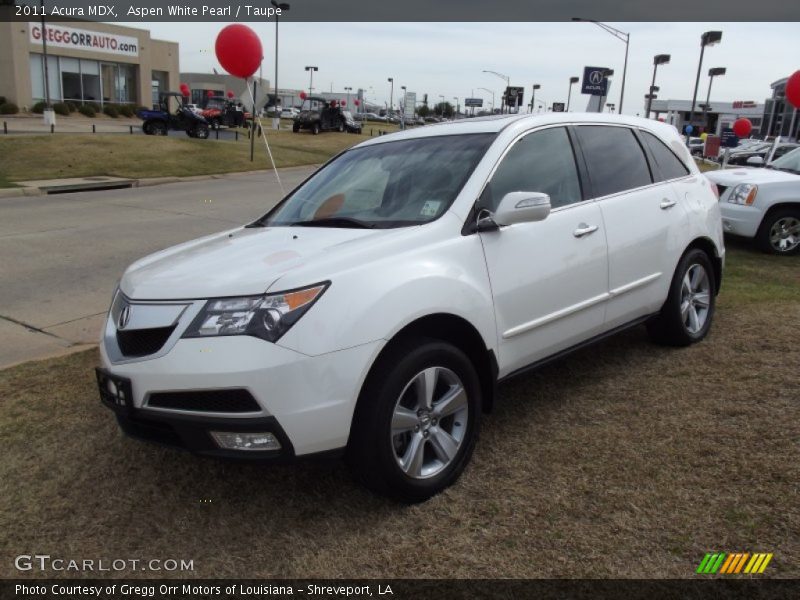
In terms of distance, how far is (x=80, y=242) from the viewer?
952 cm

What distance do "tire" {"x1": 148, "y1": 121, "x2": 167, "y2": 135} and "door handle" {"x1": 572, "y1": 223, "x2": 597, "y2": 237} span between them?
95.6 ft

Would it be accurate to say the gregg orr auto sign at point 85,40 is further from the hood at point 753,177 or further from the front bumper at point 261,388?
Result: the front bumper at point 261,388

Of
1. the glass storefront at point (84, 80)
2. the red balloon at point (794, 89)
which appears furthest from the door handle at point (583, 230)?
the glass storefront at point (84, 80)

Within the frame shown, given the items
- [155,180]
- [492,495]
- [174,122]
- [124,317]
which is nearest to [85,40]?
[174,122]

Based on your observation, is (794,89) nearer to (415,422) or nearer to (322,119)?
(415,422)

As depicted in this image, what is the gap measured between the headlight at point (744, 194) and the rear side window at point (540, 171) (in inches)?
247

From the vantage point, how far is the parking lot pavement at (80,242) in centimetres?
574

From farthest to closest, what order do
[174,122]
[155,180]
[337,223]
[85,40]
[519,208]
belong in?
[85,40] → [174,122] → [155,180] → [337,223] → [519,208]

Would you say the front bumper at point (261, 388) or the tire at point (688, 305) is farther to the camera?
the tire at point (688, 305)

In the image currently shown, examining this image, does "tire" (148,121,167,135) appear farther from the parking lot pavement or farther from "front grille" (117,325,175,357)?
"front grille" (117,325,175,357)

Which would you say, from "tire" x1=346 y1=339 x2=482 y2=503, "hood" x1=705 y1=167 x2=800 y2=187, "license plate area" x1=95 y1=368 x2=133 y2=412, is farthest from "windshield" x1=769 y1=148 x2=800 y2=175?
"license plate area" x1=95 y1=368 x2=133 y2=412

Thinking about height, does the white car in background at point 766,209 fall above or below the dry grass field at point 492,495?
above

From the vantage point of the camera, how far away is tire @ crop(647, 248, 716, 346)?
15.7 ft

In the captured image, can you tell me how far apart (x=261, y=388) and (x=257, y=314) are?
0.97 feet
